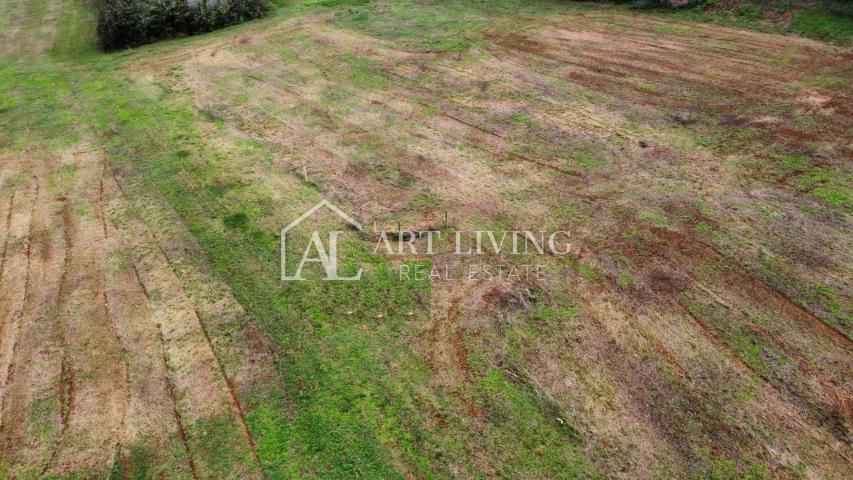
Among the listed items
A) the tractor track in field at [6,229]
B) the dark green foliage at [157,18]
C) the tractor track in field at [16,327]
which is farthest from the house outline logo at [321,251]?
the dark green foliage at [157,18]

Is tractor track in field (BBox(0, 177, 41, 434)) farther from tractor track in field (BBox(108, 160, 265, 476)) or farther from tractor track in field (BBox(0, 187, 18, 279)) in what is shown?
tractor track in field (BBox(108, 160, 265, 476))

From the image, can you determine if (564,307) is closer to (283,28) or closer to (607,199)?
(607,199)

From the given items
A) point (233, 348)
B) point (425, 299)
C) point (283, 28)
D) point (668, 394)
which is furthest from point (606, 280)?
point (283, 28)

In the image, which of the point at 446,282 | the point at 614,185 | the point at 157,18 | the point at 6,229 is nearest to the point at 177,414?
the point at 446,282

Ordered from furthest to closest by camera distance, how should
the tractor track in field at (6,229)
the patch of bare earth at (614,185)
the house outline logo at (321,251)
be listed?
the tractor track in field at (6,229) → the house outline logo at (321,251) → the patch of bare earth at (614,185)

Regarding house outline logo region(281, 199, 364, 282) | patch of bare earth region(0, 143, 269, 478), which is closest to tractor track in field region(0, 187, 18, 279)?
patch of bare earth region(0, 143, 269, 478)

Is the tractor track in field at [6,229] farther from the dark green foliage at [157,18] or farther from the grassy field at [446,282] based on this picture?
the dark green foliage at [157,18]
